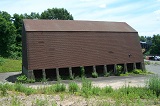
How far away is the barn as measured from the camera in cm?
2842

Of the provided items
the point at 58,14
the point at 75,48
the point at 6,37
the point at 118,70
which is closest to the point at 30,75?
the point at 75,48

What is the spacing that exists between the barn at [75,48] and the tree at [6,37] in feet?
53.1

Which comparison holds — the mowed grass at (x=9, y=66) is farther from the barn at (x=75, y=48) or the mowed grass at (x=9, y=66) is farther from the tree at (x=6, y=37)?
the tree at (x=6, y=37)

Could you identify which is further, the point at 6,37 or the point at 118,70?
the point at 6,37

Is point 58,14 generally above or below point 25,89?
above

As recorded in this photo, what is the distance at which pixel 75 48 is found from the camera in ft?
100

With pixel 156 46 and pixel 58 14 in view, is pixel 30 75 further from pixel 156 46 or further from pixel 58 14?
pixel 156 46

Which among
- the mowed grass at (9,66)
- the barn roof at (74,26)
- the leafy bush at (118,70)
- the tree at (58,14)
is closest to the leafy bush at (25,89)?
the barn roof at (74,26)

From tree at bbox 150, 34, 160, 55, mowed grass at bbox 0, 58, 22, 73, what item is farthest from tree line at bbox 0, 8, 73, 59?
tree at bbox 150, 34, 160, 55

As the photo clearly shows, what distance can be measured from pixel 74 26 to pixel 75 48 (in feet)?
11.4

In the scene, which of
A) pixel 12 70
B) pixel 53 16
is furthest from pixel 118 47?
pixel 53 16

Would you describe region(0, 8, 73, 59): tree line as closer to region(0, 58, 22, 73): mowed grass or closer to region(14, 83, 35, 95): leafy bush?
region(0, 58, 22, 73): mowed grass

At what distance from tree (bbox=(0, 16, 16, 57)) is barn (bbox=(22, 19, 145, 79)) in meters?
16.2

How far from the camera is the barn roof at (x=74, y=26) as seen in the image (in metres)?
29.9
